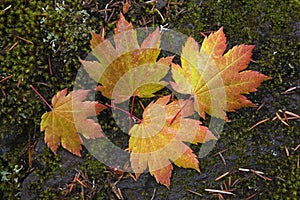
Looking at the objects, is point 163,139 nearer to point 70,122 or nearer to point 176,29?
point 70,122

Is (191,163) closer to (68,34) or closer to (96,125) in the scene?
(96,125)

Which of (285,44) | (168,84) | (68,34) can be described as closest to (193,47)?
(168,84)

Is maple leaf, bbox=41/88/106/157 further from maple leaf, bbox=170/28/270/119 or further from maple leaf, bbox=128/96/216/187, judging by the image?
maple leaf, bbox=170/28/270/119

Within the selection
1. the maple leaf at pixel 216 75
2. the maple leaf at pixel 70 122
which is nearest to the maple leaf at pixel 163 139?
the maple leaf at pixel 216 75

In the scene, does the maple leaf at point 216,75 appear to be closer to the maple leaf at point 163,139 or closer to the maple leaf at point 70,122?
the maple leaf at point 163,139

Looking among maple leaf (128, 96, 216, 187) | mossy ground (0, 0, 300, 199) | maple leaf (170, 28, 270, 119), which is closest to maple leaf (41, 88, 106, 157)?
mossy ground (0, 0, 300, 199)
